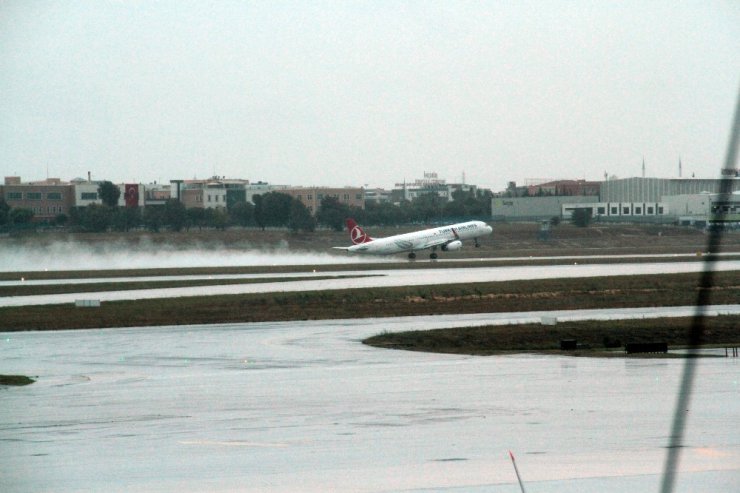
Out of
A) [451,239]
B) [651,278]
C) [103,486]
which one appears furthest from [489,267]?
[103,486]

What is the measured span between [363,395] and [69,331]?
2821 centimetres

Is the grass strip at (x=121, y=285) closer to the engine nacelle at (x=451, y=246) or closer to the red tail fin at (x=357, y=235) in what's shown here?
the engine nacelle at (x=451, y=246)

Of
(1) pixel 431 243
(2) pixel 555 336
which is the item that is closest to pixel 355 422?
(2) pixel 555 336

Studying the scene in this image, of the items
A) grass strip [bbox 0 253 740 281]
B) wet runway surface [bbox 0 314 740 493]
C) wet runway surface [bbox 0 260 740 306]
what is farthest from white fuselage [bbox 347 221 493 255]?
wet runway surface [bbox 0 314 740 493]

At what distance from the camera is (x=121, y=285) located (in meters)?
90.0

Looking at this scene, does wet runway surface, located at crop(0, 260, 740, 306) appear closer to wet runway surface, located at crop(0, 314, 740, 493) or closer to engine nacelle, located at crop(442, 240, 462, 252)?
engine nacelle, located at crop(442, 240, 462, 252)

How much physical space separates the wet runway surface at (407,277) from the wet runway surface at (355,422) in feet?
115

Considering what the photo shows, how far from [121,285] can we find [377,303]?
2973 cm

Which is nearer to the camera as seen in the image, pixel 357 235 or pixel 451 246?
pixel 451 246

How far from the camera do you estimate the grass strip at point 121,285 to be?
84.9 meters

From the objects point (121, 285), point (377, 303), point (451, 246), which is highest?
point (451, 246)

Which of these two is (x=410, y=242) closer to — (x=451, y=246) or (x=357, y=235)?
(x=451, y=246)

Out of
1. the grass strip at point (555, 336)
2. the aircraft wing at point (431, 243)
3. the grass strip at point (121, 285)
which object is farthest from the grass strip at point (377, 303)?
the aircraft wing at point (431, 243)

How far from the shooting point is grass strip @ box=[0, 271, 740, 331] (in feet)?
199
